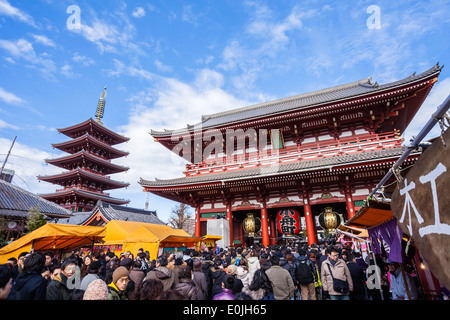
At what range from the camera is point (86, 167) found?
30.1m

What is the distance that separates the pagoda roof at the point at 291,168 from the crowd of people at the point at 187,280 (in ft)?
14.4

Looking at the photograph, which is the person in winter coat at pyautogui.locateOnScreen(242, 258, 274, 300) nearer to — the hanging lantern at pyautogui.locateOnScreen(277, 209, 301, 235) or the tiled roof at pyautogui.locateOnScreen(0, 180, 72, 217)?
the hanging lantern at pyautogui.locateOnScreen(277, 209, 301, 235)

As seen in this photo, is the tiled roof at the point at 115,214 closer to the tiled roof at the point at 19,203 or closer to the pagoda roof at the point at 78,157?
the tiled roof at the point at 19,203

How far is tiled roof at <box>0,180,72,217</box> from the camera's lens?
12.0m

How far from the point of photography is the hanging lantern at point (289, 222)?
478 inches

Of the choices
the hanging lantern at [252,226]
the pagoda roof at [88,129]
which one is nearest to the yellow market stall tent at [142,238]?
the hanging lantern at [252,226]

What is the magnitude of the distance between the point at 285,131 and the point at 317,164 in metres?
3.88

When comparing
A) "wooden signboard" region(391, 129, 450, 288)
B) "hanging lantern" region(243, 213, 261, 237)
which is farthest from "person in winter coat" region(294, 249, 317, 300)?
"hanging lantern" region(243, 213, 261, 237)

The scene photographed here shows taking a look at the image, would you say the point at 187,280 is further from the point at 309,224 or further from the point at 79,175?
the point at 79,175

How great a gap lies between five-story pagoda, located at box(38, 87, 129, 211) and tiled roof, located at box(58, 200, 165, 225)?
5.86 metres

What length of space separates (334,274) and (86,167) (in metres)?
33.3
